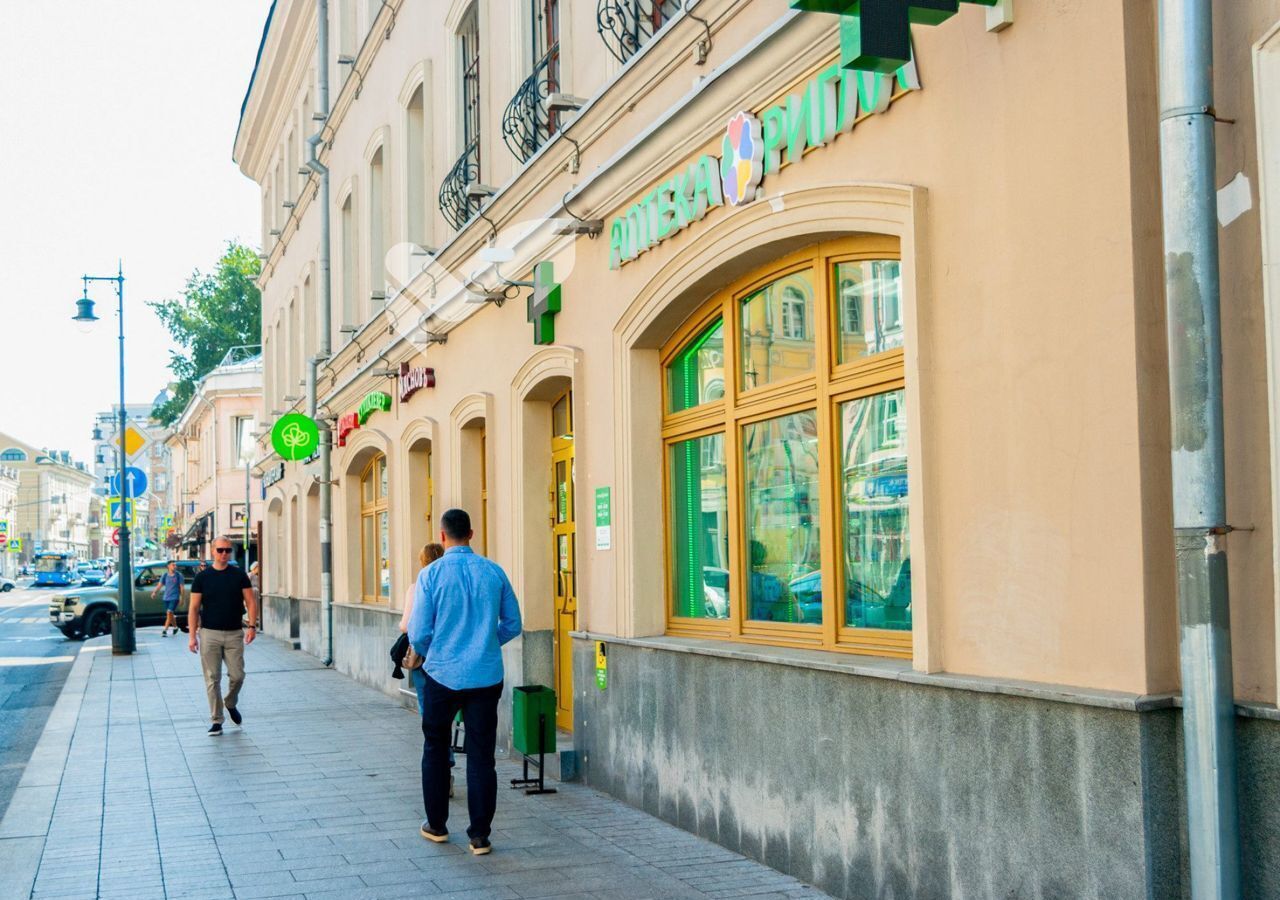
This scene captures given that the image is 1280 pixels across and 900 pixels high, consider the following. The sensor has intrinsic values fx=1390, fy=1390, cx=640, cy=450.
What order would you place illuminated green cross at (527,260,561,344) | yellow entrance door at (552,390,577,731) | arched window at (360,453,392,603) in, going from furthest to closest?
arched window at (360,453,392,603) < yellow entrance door at (552,390,577,731) < illuminated green cross at (527,260,561,344)

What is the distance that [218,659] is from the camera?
43.5 feet

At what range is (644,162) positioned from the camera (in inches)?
353

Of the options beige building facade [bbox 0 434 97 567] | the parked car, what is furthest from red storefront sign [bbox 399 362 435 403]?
beige building facade [bbox 0 434 97 567]

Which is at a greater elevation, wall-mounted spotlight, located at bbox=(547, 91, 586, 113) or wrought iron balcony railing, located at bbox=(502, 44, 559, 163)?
wrought iron balcony railing, located at bbox=(502, 44, 559, 163)

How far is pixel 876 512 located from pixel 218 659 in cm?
848

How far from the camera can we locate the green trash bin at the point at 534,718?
9.41m

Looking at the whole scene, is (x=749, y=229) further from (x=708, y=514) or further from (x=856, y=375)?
(x=708, y=514)

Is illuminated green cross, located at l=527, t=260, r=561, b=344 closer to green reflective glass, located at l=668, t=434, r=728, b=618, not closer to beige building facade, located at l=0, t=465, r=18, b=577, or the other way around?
green reflective glass, located at l=668, t=434, r=728, b=618

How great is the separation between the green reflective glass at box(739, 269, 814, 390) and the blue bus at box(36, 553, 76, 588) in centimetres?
8468

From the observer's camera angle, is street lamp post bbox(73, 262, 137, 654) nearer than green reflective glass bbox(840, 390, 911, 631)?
No

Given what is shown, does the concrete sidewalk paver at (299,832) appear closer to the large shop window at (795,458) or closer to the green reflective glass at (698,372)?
the large shop window at (795,458)

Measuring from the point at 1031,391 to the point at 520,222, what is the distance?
715 cm

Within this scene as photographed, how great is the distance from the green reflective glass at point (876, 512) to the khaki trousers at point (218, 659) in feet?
26.4

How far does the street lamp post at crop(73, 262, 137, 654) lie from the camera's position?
25.0 metres
